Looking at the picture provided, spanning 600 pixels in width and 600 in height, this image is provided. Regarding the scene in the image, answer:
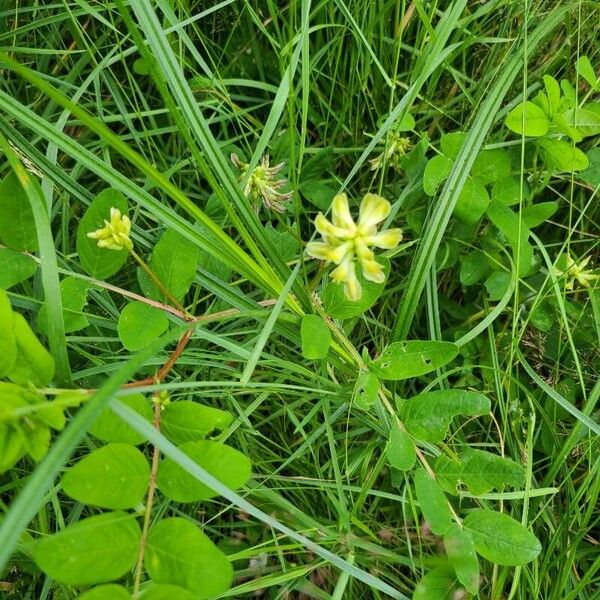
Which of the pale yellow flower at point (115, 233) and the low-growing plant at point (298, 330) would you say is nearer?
the low-growing plant at point (298, 330)

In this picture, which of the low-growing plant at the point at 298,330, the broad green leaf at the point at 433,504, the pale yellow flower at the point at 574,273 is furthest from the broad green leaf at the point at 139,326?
the pale yellow flower at the point at 574,273

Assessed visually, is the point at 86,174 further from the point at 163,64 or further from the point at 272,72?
the point at 163,64

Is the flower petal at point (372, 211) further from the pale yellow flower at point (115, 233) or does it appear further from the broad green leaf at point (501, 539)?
the broad green leaf at point (501, 539)

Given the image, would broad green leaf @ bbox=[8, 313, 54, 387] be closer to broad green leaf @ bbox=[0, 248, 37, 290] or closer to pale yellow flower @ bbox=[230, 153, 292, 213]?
broad green leaf @ bbox=[0, 248, 37, 290]

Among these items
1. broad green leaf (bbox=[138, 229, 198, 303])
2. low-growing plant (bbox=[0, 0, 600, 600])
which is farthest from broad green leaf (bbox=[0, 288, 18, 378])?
broad green leaf (bbox=[138, 229, 198, 303])

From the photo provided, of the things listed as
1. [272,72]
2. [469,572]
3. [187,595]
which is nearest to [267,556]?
[469,572]
